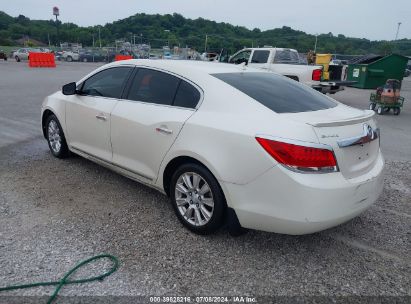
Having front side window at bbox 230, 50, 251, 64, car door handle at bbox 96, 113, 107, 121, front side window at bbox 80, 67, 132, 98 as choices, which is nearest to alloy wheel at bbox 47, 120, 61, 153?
front side window at bbox 80, 67, 132, 98

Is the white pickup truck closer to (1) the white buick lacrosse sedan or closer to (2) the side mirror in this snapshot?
(2) the side mirror

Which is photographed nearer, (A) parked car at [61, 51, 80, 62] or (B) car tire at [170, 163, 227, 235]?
(B) car tire at [170, 163, 227, 235]

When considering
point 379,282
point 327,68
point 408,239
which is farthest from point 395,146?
point 327,68

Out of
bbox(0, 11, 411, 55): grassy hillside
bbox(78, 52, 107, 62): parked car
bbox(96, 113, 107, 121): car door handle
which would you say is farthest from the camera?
bbox(0, 11, 411, 55): grassy hillside

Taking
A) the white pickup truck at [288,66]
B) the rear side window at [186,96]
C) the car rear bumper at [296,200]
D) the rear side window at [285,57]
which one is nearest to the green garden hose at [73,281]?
the car rear bumper at [296,200]

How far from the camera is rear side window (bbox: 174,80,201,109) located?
3445mm

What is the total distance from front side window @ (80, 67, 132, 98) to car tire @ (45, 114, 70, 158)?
0.87 m

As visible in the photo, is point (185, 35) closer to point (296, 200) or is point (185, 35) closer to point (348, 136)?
point (348, 136)

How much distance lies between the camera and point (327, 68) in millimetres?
17172

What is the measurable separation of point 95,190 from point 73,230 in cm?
101

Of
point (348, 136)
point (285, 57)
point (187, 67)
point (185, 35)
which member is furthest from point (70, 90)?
point (185, 35)

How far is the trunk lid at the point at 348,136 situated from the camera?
2.81 meters

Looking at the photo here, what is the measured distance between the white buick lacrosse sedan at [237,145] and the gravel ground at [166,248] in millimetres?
320

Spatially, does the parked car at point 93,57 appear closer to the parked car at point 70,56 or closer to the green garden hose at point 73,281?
the parked car at point 70,56
